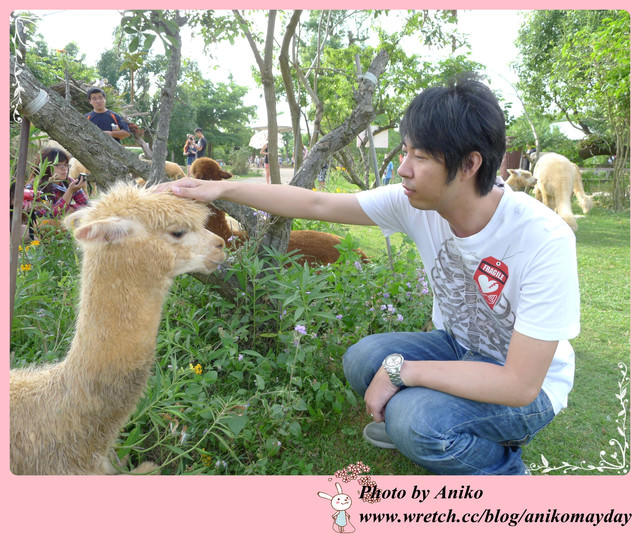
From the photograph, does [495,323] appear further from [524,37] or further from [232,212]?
[524,37]

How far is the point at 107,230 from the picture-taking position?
1.64 m

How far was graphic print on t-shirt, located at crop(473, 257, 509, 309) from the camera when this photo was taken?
6.57 ft

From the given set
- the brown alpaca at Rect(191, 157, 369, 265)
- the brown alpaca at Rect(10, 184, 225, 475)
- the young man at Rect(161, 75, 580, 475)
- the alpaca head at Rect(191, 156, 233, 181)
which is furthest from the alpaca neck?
the alpaca head at Rect(191, 156, 233, 181)

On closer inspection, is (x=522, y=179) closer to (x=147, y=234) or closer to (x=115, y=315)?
(x=147, y=234)

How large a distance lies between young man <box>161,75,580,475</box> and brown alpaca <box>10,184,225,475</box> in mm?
319

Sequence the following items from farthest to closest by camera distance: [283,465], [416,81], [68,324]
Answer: [416,81]
[68,324]
[283,465]

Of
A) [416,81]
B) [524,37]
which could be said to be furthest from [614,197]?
[416,81]

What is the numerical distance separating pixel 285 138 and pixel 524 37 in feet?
20.1

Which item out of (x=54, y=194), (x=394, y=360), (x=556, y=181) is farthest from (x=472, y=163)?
(x=556, y=181)

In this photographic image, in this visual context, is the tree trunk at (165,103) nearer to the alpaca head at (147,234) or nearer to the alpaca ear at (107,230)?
the alpaca head at (147,234)

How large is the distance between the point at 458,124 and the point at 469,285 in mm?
760

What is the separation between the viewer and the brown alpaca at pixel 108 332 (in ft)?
5.60

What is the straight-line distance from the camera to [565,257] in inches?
72.0

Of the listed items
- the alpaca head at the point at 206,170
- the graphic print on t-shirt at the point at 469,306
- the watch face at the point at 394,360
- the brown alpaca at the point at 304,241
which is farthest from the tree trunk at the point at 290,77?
the watch face at the point at 394,360
